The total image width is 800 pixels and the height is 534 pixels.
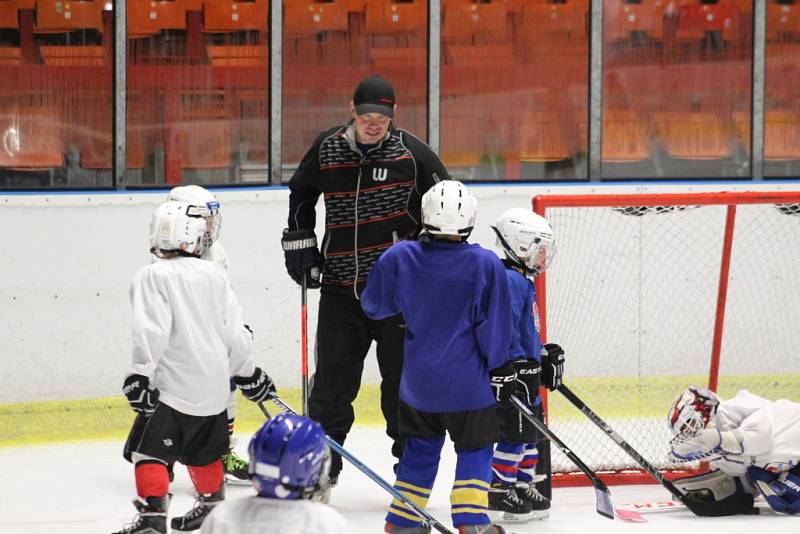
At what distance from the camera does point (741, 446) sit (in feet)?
15.3

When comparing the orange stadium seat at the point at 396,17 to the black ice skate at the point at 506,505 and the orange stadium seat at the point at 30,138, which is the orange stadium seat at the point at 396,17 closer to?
the orange stadium seat at the point at 30,138

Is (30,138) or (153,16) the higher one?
(153,16)

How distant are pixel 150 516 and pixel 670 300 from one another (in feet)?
11.2

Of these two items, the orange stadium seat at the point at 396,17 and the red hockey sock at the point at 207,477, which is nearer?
the red hockey sock at the point at 207,477

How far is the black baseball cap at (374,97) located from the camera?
4586 mm

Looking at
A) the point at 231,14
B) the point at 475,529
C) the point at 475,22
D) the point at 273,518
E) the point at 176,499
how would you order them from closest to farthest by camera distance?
the point at 273,518, the point at 475,529, the point at 176,499, the point at 231,14, the point at 475,22

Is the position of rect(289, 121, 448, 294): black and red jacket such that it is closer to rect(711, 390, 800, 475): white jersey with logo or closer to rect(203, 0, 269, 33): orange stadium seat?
rect(711, 390, 800, 475): white jersey with logo

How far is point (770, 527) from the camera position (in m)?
4.55

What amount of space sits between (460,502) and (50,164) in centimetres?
A: 336

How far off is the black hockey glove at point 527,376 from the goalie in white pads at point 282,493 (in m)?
1.87

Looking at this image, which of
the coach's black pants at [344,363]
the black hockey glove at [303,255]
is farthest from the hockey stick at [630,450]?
the black hockey glove at [303,255]

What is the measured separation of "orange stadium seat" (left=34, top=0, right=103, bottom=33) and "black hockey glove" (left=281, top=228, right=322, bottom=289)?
7.66ft

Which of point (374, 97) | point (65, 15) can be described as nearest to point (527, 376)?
point (374, 97)

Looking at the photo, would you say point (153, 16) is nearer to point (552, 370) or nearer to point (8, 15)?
point (8, 15)
